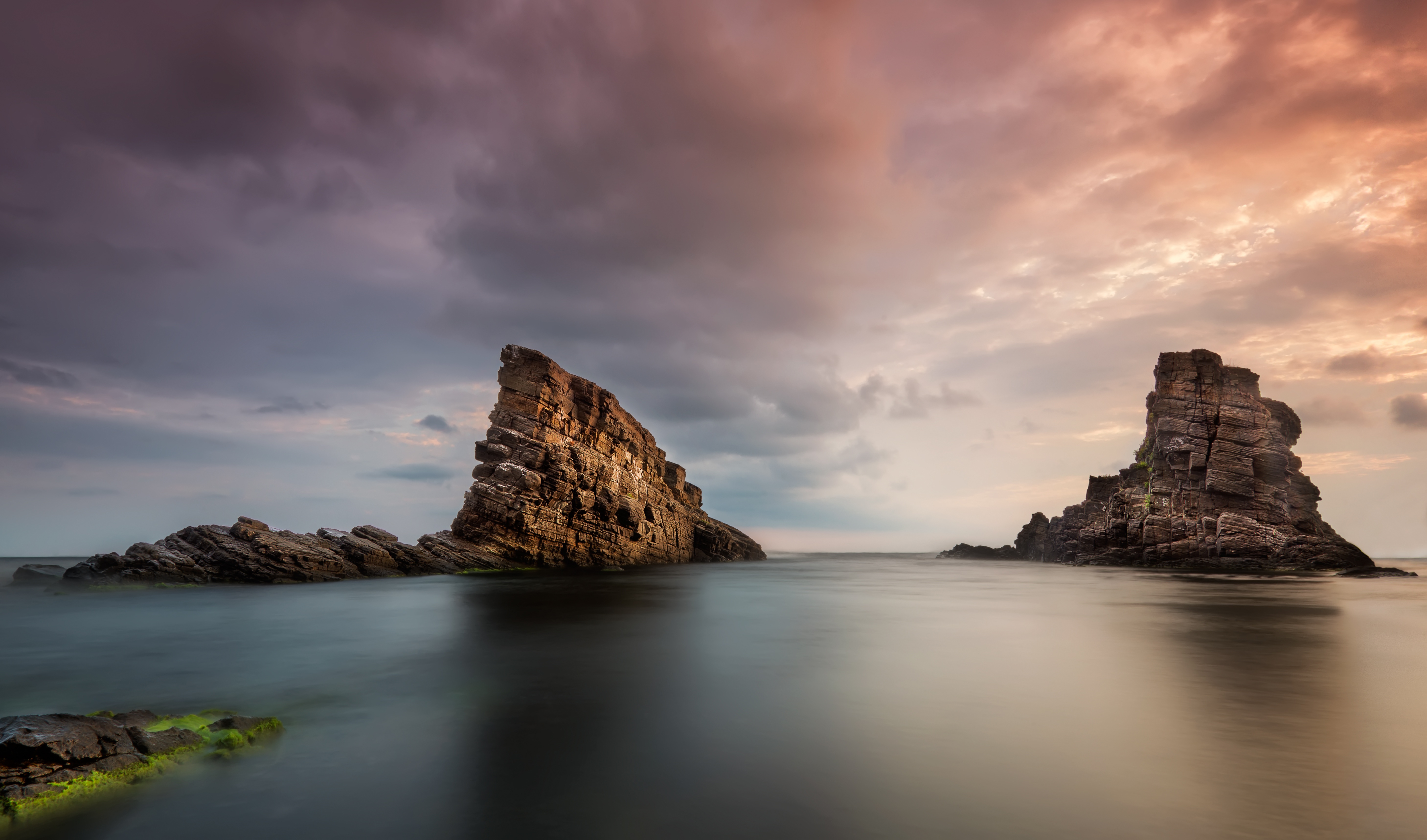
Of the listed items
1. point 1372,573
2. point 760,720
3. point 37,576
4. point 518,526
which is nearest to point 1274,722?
point 760,720

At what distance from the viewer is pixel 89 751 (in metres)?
5.62

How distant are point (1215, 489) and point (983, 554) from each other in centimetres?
8958

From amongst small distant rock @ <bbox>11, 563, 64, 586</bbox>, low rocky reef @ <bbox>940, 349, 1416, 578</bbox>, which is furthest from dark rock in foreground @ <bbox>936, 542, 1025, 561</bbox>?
small distant rock @ <bbox>11, 563, 64, 586</bbox>

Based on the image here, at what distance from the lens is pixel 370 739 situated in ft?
24.2

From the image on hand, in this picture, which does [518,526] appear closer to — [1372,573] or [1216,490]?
[1216,490]

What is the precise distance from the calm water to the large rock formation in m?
11.0

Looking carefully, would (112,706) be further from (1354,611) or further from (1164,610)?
(1354,611)

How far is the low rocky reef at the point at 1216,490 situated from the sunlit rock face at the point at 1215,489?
4.1 inches

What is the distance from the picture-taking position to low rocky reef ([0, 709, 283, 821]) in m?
5.05

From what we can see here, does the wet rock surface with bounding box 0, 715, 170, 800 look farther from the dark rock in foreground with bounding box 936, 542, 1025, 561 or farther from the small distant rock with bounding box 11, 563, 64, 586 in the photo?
the dark rock in foreground with bounding box 936, 542, 1025, 561

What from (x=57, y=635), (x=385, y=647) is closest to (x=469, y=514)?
(x=57, y=635)

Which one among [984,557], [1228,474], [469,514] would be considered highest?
[1228,474]

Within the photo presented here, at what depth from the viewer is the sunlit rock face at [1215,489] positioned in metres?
59.8

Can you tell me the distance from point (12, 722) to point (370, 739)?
3185 millimetres
